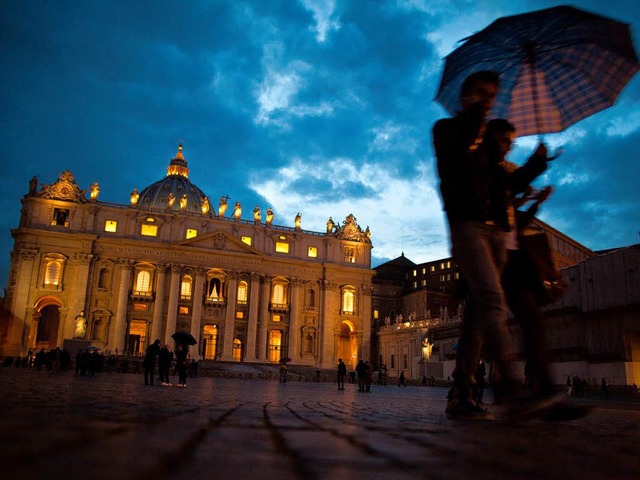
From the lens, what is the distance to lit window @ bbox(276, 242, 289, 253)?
60.3 m

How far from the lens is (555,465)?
147 cm

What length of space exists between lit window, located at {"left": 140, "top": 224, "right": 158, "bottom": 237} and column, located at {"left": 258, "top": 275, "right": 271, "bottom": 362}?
12259 mm

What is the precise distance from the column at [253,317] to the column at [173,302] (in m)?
7.53

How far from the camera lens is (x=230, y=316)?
5534 cm

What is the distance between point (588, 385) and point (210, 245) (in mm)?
42229

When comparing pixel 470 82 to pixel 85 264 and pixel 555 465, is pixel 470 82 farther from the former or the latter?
pixel 85 264

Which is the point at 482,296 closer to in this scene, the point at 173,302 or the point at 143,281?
the point at 173,302

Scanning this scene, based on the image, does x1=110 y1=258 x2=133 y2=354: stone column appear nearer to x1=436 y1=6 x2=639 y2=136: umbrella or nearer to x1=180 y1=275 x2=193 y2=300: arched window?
x1=180 y1=275 x2=193 y2=300: arched window

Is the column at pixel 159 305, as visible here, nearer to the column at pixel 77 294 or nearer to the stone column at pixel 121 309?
the stone column at pixel 121 309

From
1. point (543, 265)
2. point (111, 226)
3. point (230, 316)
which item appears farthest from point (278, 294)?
point (543, 265)

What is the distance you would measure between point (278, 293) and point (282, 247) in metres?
5.21

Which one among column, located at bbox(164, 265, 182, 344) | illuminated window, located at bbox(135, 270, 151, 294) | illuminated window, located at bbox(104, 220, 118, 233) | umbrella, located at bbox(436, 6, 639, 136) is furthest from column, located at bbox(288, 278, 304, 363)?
umbrella, located at bbox(436, 6, 639, 136)

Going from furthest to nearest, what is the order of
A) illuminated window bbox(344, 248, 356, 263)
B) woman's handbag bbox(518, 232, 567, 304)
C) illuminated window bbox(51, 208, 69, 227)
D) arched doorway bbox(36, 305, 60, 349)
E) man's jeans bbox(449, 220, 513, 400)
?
arched doorway bbox(36, 305, 60, 349) → illuminated window bbox(344, 248, 356, 263) → illuminated window bbox(51, 208, 69, 227) → woman's handbag bbox(518, 232, 567, 304) → man's jeans bbox(449, 220, 513, 400)

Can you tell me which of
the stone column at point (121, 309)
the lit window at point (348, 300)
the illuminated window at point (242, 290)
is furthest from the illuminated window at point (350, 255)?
the stone column at point (121, 309)
